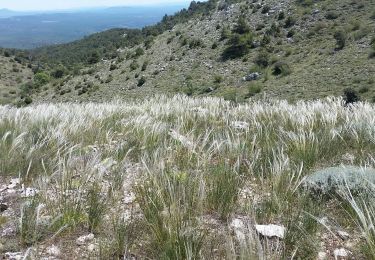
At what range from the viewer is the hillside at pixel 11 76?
62406 millimetres

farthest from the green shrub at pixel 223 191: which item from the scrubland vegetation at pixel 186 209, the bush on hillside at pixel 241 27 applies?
the bush on hillside at pixel 241 27

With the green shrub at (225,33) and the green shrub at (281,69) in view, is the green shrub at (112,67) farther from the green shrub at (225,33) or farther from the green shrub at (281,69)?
the green shrub at (281,69)

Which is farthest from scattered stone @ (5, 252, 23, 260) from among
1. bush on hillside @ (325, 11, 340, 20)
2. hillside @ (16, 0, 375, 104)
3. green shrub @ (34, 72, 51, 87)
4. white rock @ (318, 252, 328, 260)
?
green shrub @ (34, 72, 51, 87)

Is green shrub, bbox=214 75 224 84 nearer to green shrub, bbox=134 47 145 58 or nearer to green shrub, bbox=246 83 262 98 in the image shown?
green shrub, bbox=246 83 262 98

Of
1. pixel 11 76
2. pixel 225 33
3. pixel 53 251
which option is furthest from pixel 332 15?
pixel 11 76

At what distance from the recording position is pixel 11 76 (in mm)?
70938

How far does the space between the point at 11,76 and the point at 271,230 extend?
75.3 meters

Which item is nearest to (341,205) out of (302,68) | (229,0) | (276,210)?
(276,210)

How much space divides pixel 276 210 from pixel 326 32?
3038cm

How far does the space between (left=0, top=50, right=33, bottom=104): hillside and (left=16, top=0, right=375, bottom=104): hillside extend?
15.9 m

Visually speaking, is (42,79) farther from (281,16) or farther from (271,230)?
(271,230)

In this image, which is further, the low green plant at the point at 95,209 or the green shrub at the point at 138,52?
the green shrub at the point at 138,52

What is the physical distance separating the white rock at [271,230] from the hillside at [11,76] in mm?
60868

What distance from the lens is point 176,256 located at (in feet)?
6.70
